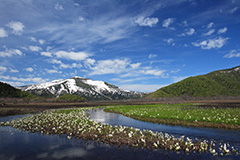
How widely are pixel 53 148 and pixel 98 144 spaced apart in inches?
174

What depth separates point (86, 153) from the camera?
13.1 metres

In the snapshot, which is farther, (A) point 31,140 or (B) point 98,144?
(A) point 31,140

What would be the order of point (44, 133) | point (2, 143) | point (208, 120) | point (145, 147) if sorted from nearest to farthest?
point (145, 147)
point (2, 143)
point (44, 133)
point (208, 120)

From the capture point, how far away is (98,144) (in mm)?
15375

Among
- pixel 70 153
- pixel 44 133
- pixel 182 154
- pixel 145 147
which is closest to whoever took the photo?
pixel 182 154

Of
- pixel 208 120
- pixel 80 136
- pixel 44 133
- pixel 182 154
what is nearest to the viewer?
pixel 182 154

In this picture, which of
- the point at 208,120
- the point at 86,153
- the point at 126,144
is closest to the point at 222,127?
the point at 208,120

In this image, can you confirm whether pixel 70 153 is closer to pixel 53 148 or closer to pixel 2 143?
pixel 53 148

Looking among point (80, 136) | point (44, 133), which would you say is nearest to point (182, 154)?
point (80, 136)

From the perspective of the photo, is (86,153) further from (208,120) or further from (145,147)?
(208,120)

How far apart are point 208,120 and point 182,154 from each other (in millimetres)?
15073

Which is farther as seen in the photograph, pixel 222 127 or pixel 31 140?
pixel 222 127

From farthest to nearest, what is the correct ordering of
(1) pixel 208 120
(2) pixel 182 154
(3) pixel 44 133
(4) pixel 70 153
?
(1) pixel 208 120
(3) pixel 44 133
(4) pixel 70 153
(2) pixel 182 154

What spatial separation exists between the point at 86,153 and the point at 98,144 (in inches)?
96.0
